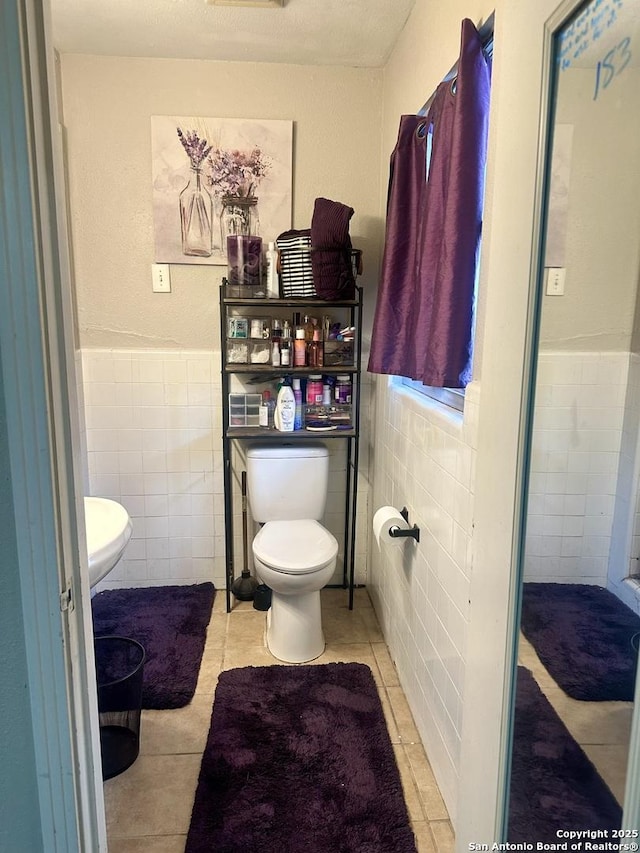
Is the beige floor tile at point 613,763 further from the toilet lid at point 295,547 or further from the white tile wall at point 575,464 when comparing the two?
the toilet lid at point 295,547

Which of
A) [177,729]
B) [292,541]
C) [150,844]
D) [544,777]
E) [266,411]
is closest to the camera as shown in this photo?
[544,777]

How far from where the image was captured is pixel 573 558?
0.85m

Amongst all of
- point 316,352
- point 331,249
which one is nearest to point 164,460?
point 316,352

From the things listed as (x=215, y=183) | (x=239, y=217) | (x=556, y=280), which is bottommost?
(x=556, y=280)

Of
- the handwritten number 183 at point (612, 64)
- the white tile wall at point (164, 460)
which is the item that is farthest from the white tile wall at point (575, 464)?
the white tile wall at point (164, 460)

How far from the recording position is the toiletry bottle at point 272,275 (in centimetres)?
245

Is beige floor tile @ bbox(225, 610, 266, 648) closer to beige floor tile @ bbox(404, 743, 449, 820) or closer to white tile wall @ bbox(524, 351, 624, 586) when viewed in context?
beige floor tile @ bbox(404, 743, 449, 820)

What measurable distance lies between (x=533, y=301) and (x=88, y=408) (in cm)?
227

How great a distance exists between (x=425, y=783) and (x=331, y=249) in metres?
1.91

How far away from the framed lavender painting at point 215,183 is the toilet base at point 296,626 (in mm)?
1542

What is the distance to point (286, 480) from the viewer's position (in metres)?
2.55

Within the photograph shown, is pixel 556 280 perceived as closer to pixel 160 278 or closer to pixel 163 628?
pixel 160 278

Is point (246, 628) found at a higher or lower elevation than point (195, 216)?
lower

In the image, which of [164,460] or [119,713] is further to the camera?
[164,460]
